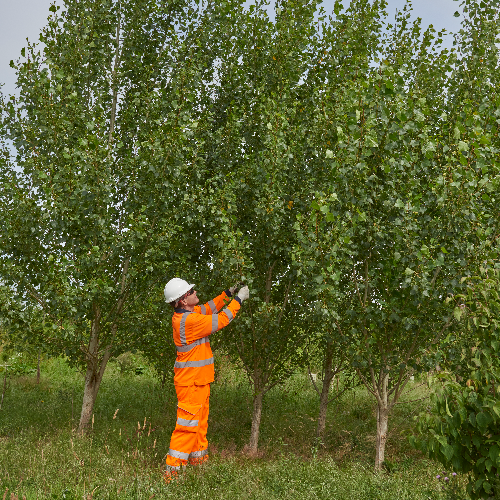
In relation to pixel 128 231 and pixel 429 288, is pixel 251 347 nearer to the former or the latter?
pixel 128 231

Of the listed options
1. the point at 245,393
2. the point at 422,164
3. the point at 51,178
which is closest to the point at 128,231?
the point at 51,178

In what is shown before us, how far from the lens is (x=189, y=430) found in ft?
18.0

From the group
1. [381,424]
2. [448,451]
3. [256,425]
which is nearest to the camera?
[448,451]

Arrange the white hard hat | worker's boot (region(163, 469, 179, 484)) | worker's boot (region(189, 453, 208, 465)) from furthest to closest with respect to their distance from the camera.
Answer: the white hard hat
worker's boot (region(189, 453, 208, 465))
worker's boot (region(163, 469, 179, 484))

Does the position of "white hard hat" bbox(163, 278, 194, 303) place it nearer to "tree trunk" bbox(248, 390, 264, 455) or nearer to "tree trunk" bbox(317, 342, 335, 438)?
"tree trunk" bbox(248, 390, 264, 455)

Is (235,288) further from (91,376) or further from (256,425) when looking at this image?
(91,376)

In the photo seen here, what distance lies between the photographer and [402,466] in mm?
6328

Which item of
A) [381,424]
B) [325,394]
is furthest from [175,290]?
[325,394]

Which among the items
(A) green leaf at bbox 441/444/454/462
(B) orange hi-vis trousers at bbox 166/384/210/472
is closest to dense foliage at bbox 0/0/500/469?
(B) orange hi-vis trousers at bbox 166/384/210/472

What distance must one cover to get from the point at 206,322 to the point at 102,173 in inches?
93.8

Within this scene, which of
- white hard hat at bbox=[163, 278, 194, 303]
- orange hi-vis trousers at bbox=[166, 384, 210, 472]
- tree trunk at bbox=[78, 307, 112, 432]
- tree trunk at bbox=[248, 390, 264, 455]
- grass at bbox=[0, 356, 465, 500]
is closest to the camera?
grass at bbox=[0, 356, 465, 500]

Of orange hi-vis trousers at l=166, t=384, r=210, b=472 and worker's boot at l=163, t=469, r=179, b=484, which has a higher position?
orange hi-vis trousers at l=166, t=384, r=210, b=472

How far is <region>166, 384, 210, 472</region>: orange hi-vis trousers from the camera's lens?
5.42m

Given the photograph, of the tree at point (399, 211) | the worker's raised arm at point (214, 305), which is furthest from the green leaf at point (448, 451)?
the worker's raised arm at point (214, 305)
